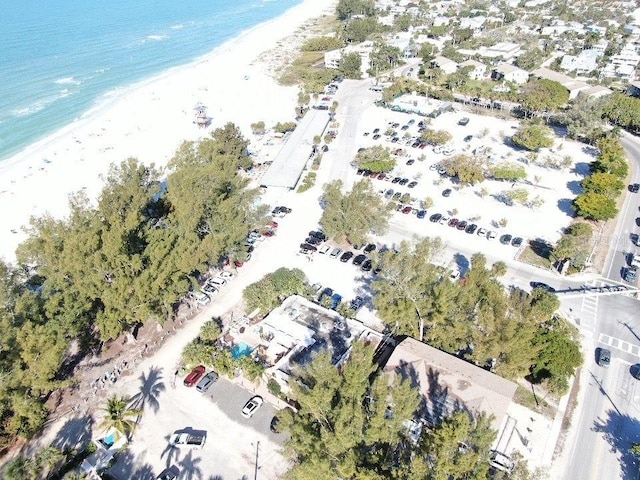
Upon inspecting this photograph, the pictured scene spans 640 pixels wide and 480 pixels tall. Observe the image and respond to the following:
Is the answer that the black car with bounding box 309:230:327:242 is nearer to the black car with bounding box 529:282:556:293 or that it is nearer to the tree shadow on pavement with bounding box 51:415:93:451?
the black car with bounding box 529:282:556:293

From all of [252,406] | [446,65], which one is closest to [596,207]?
[252,406]

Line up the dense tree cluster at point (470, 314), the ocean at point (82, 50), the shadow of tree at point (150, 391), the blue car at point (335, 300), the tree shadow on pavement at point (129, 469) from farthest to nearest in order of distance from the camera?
the ocean at point (82, 50) < the blue car at point (335, 300) < the shadow of tree at point (150, 391) < the dense tree cluster at point (470, 314) < the tree shadow on pavement at point (129, 469)

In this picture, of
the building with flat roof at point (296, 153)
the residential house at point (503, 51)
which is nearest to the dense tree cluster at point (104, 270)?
the building with flat roof at point (296, 153)

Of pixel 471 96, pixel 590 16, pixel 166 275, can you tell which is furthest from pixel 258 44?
pixel 166 275

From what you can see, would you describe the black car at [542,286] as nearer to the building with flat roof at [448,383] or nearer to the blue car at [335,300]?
the building with flat roof at [448,383]

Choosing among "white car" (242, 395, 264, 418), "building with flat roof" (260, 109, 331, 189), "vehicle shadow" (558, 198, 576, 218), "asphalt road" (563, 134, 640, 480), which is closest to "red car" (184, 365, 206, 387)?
"white car" (242, 395, 264, 418)

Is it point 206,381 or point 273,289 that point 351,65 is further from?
point 206,381

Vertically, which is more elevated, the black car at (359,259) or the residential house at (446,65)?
the residential house at (446,65)
